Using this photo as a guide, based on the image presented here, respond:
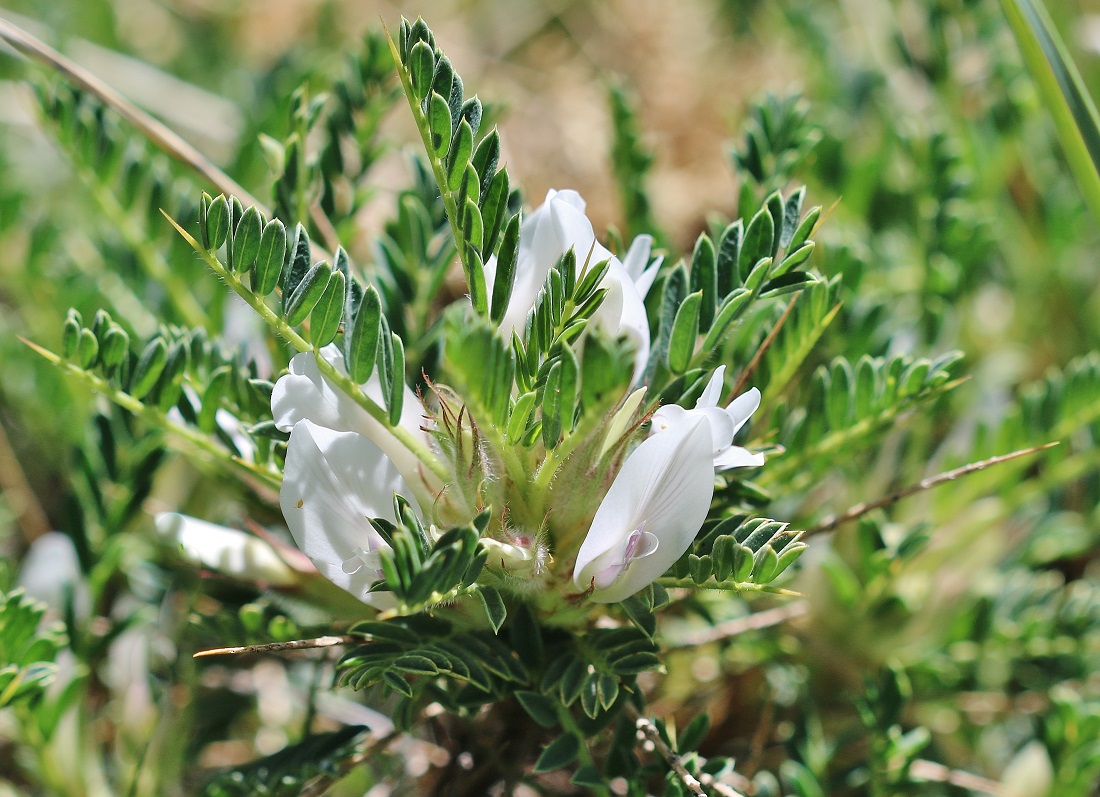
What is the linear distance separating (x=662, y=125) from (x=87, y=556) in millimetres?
1568

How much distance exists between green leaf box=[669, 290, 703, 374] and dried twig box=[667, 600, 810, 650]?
1.17 feet

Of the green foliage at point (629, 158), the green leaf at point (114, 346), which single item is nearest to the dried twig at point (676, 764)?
the green leaf at point (114, 346)

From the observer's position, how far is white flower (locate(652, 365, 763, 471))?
67 centimetres

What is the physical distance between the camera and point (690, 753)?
0.85 m

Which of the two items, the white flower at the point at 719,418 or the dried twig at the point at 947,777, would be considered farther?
the dried twig at the point at 947,777

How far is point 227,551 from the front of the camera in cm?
87

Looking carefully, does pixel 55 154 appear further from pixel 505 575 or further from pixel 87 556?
pixel 505 575

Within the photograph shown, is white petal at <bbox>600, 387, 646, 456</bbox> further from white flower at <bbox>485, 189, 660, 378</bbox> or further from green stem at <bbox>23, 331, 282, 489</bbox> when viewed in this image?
green stem at <bbox>23, 331, 282, 489</bbox>

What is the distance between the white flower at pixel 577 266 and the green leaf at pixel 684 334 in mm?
24

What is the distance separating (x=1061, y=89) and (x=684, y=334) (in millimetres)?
607

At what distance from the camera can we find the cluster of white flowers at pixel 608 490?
2.23 ft

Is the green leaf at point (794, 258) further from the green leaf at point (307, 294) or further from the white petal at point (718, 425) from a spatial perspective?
the green leaf at point (307, 294)

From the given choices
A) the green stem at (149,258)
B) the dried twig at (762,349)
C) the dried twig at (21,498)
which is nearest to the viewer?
the dried twig at (762,349)

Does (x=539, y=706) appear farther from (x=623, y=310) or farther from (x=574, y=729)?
(x=623, y=310)
